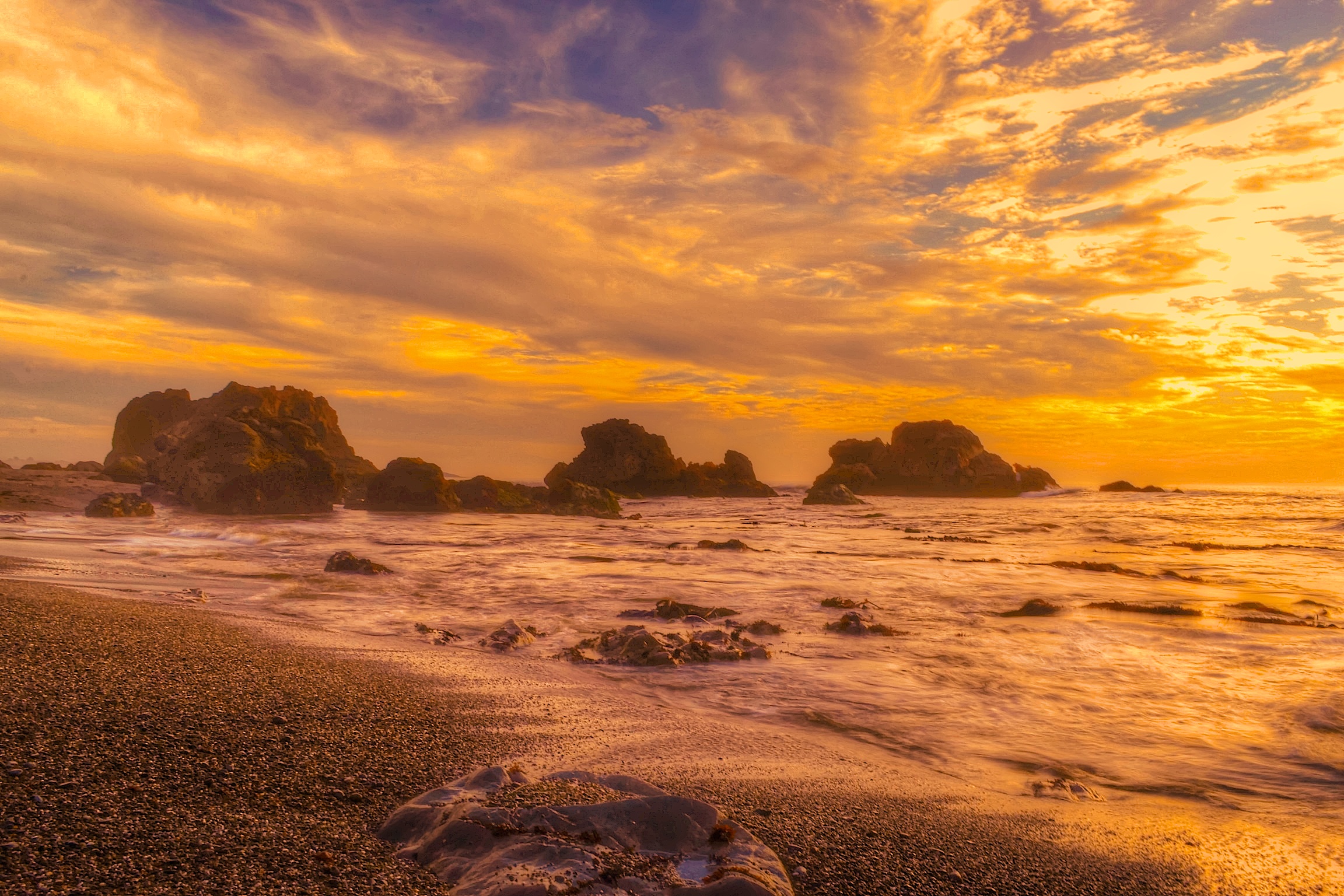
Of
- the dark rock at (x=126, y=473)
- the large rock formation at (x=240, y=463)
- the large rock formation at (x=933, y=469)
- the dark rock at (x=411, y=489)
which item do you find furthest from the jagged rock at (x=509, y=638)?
the large rock formation at (x=933, y=469)

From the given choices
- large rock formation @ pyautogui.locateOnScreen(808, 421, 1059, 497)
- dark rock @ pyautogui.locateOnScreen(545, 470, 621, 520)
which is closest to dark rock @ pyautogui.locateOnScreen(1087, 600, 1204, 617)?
dark rock @ pyautogui.locateOnScreen(545, 470, 621, 520)

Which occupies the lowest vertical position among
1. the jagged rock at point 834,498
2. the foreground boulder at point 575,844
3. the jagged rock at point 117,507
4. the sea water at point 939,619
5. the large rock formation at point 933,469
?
the sea water at point 939,619

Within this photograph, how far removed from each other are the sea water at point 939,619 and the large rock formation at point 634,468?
36.0 meters

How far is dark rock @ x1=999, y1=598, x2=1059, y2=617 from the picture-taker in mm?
9508

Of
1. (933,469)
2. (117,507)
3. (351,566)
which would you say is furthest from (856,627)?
(933,469)

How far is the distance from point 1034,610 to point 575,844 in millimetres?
8726

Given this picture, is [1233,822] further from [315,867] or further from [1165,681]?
[315,867]

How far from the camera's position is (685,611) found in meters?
9.24

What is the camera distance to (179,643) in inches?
215

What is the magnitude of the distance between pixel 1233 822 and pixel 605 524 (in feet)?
84.4

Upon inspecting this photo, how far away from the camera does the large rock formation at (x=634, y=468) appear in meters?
58.4

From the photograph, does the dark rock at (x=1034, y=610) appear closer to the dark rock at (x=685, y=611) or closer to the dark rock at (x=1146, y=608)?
the dark rock at (x=1146, y=608)

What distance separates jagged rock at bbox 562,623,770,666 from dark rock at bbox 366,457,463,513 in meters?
28.0

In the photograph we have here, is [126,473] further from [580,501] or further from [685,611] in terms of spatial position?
[685,611]
